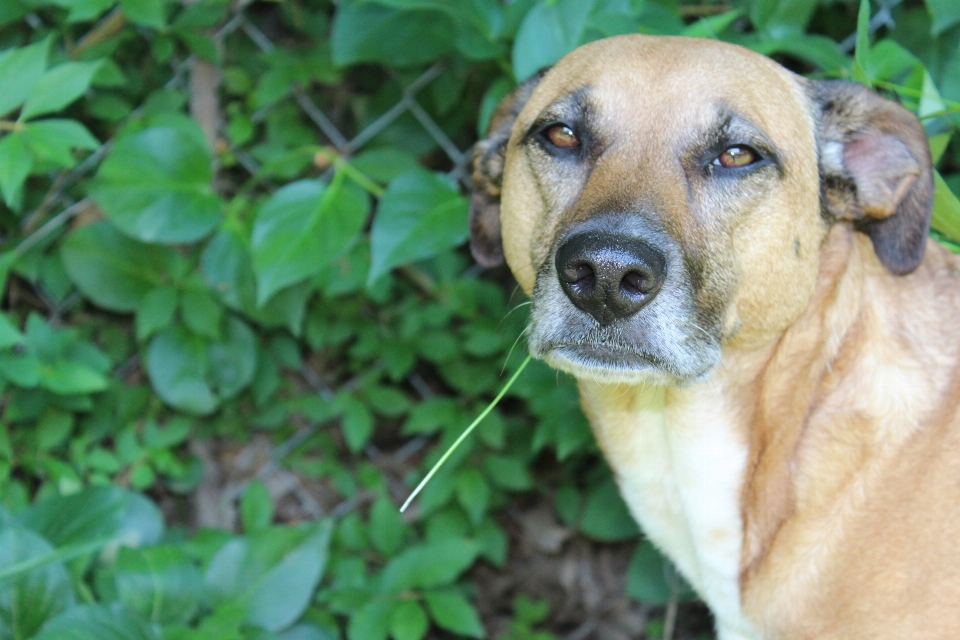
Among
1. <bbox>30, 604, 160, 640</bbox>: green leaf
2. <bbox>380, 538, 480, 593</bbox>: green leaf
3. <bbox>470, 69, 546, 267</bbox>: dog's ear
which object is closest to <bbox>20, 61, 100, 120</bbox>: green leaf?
<bbox>470, 69, 546, 267</bbox>: dog's ear

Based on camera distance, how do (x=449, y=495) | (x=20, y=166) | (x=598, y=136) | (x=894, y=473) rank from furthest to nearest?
(x=449, y=495) < (x=20, y=166) < (x=598, y=136) < (x=894, y=473)

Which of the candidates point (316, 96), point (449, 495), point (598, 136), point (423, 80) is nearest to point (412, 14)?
point (423, 80)

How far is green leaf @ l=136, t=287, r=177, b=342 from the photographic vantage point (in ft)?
10.1

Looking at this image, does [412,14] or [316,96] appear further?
[316,96]

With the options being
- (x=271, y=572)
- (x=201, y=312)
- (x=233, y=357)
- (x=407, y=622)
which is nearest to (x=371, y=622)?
(x=407, y=622)

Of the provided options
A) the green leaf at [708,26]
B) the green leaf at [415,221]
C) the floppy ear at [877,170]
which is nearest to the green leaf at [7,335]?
the green leaf at [415,221]

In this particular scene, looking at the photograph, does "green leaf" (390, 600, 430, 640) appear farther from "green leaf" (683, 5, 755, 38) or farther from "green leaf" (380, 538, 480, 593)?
"green leaf" (683, 5, 755, 38)

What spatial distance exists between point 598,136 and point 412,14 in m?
1.14

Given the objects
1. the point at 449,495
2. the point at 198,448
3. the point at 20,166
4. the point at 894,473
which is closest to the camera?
the point at 894,473

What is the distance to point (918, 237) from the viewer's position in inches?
82.4

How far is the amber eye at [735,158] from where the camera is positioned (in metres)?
2.07

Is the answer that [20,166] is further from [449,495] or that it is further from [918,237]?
[918,237]

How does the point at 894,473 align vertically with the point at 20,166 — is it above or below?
below

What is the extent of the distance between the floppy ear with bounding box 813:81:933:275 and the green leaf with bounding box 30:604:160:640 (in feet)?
6.78
